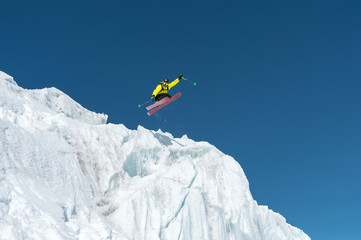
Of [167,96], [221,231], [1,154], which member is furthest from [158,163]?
[1,154]

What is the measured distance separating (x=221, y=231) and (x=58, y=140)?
1343cm

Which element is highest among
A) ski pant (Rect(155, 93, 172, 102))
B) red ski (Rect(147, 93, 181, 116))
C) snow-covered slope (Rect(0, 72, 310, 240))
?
red ski (Rect(147, 93, 181, 116))

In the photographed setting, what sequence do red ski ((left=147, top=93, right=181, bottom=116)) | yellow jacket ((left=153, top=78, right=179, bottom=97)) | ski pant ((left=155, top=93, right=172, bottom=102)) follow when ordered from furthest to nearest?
red ski ((left=147, top=93, right=181, bottom=116)) → ski pant ((left=155, top=93, right=172, bottom=102)) → yellow jacket ((left=153, top=78, right=179, bottom=97))

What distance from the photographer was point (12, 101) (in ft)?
72.3

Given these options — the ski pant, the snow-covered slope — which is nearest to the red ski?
the ski pant

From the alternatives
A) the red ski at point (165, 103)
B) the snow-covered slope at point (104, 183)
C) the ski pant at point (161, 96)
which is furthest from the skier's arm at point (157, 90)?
the snow-covered slope at point (104, 183)

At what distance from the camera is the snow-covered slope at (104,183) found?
15156mm

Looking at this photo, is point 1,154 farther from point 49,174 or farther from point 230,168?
point 230,168

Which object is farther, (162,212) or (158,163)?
(158,163)

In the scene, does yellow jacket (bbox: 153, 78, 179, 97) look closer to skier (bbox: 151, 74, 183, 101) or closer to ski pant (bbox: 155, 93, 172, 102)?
skier (bbox: 151, 74, 183, 101)

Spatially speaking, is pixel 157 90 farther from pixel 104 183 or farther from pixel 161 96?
pixel 104 183

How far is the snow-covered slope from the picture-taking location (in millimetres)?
15156

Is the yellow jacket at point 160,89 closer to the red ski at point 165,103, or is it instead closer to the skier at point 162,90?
the skier at point 162,90

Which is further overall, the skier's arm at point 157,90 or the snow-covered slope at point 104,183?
the skier's arm at point 157,90
